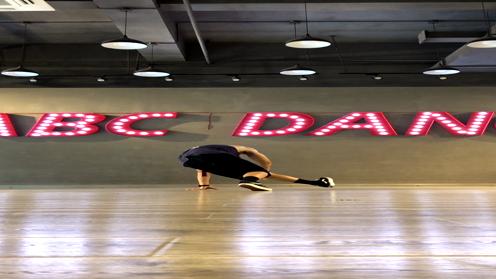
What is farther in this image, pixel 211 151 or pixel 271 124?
pixel 271 124

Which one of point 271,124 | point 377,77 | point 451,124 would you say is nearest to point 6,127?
point 271,124

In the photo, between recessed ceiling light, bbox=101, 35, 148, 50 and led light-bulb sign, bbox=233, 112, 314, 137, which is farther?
led light-bulb sign, bbox=233, 112, 314, 137

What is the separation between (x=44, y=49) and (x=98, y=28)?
89.6 inches

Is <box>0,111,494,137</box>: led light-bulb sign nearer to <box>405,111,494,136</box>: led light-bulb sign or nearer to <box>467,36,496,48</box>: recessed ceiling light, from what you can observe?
<box>405,111,494,136</box>: led light-bulb sign

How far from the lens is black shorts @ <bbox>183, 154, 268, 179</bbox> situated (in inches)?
226

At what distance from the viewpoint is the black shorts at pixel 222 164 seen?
5.73 metres

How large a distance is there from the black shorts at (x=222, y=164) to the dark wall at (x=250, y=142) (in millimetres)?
4477

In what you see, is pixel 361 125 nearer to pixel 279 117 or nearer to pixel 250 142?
pixel 279 117

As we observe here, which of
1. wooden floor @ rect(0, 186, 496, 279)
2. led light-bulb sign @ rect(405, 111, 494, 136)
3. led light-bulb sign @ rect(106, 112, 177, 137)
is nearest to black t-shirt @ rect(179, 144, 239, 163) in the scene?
wooden floor @ rect(0, 186, 496, 279)

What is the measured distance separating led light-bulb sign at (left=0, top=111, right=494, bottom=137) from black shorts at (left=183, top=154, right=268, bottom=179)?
4.56 metres

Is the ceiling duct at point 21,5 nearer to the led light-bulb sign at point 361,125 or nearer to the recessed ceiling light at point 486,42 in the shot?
the recessed ceiling light at point 486,42

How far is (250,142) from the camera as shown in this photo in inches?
410

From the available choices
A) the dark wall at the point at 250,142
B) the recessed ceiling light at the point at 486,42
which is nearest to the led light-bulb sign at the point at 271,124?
the dark wall at the point at 250,142

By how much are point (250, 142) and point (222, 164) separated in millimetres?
4700
